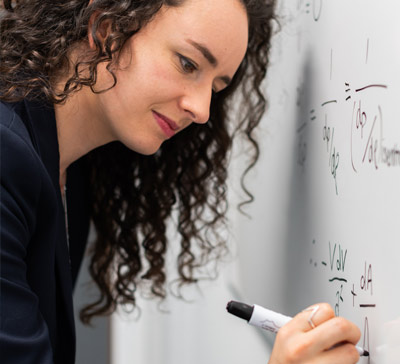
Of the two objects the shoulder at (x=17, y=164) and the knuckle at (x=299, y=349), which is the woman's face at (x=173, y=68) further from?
the knuckle at (x=299, y=349)

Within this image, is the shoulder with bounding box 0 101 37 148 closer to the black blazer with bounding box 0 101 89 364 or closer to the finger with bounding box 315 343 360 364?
the black blazer with bounding box 0 101 89 364

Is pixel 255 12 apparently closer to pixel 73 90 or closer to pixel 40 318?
pixel 73 90

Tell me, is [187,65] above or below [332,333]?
above

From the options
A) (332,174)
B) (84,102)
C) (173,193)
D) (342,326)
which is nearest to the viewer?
(342,326)

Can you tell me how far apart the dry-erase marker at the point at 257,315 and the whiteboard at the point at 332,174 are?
0.07 meters

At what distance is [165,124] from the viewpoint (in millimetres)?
703

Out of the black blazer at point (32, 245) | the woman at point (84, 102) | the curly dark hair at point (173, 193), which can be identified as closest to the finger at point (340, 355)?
the woman at point (84, 102)

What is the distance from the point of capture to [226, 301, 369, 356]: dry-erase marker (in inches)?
21.4

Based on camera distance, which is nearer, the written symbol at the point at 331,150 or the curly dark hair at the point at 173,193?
the written symbol at the point at 331,150

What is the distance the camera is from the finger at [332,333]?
1.62ft

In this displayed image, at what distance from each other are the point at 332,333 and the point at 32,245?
0.34 meters

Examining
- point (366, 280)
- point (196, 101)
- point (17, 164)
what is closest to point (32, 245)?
point (17, 164)

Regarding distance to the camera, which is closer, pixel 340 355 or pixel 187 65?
pixel 340 355

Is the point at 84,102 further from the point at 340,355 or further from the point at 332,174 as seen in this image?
the point at 340,355
